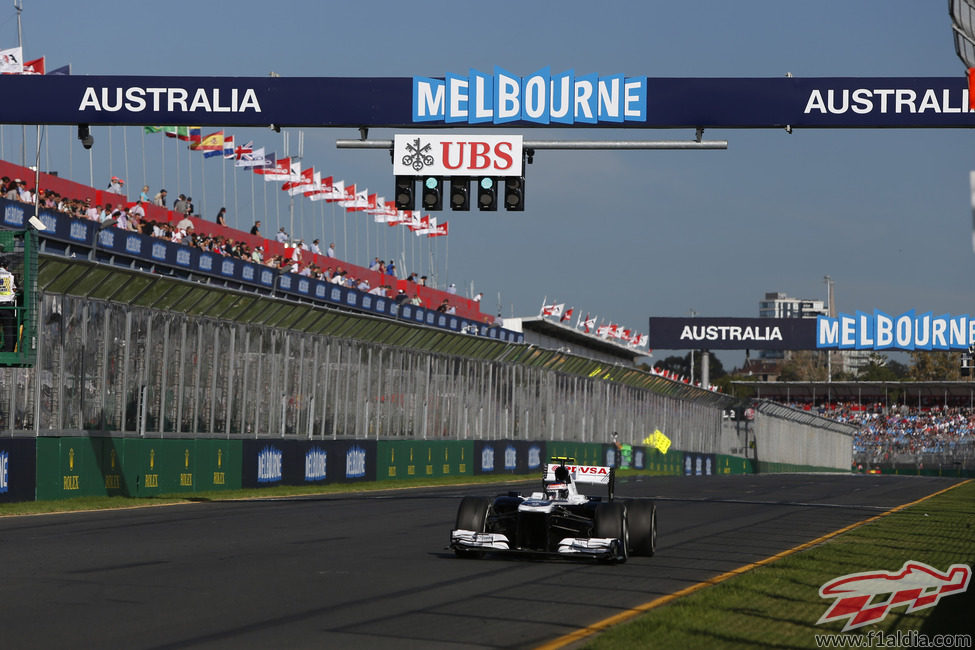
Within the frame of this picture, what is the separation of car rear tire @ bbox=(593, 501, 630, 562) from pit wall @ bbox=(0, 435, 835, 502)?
171 inches

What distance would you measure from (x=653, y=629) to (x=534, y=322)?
282 ft

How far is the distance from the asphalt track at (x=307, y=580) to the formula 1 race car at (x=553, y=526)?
0.67 ft

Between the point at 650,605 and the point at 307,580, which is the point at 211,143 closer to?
the point at 307,580

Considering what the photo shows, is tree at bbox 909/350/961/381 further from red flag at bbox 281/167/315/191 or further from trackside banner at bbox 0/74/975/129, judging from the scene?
trackside banner at bbox 0/74/975/129

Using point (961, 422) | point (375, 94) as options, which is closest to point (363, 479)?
point (375, 94)

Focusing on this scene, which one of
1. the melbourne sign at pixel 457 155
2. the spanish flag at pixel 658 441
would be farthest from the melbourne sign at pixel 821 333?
the melbourne sign at pixel 457 155

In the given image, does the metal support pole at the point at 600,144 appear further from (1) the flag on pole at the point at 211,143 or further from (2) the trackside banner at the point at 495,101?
(1) the flag on pole at the point at 211,143

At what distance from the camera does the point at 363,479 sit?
126 feet

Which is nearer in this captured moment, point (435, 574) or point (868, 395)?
point (435, 574)

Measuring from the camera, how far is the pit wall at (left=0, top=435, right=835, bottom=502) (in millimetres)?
23844

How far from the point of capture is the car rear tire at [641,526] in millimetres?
15000

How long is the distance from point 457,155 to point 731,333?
238 feet

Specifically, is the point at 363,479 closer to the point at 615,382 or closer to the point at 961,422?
the point at 615,382

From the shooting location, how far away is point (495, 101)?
2192 cm
